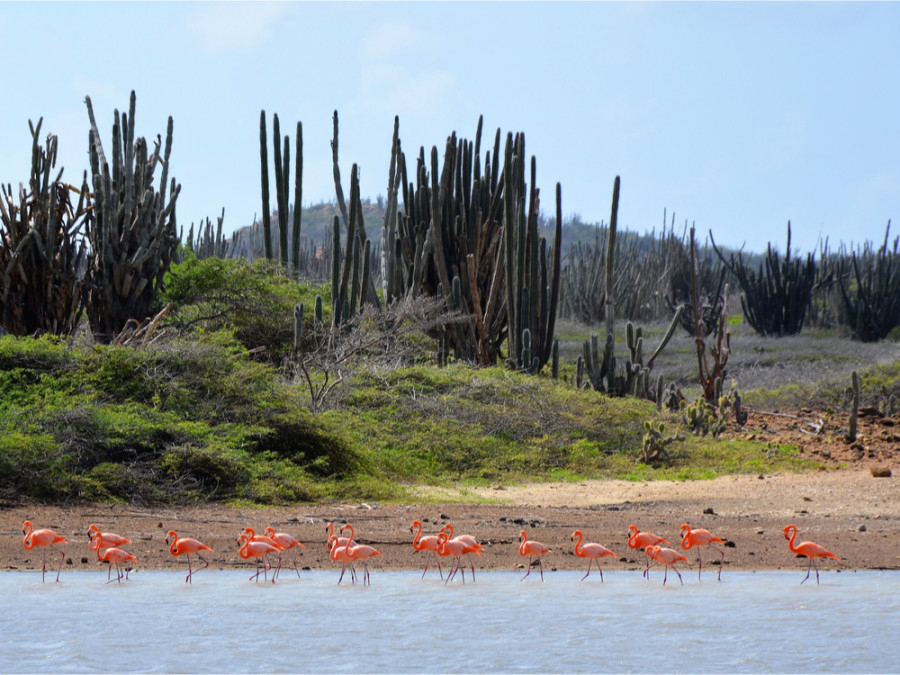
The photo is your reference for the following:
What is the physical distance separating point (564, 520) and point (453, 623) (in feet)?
12.3

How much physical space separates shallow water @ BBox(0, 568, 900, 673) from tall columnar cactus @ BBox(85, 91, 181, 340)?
33.2ft

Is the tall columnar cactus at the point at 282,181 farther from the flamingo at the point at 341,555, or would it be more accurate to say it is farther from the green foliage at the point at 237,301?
the flamingo at the point at 341,555

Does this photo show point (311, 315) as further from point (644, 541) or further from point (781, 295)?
point (781, 295)

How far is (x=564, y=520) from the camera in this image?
9.59m

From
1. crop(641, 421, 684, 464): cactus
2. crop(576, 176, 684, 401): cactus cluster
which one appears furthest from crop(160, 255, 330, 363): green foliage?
crop(641, 421, 684, 464): cactus

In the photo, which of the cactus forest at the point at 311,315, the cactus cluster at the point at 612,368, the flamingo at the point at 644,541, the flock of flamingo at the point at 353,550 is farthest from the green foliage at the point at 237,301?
the flamingo at the point at 644,541

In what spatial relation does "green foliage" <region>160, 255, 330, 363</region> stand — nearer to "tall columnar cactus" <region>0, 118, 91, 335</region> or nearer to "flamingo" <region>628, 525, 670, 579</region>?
"tall columnar cactus" <region>0, 118, 91, 335</region>

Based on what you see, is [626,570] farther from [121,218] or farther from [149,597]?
[121,218]

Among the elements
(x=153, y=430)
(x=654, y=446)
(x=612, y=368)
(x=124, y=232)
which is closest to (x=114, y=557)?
(x=153, y=430)

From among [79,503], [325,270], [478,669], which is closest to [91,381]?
[79,503]

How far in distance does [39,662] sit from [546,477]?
8859 mm

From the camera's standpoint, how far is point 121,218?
54.1 feet

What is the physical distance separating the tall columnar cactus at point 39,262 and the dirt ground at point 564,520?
7585mm

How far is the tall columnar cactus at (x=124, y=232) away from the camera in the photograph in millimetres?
16297
